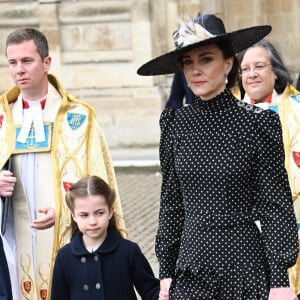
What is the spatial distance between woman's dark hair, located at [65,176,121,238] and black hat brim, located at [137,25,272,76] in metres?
0.69

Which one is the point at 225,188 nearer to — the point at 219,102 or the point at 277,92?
the point at 219,102

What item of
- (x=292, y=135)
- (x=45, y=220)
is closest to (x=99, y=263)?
(x=45, y=220)

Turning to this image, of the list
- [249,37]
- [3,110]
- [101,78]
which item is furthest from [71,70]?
[249,37]

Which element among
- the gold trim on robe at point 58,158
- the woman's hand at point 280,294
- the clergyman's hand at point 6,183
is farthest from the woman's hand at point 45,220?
the woman's hand at point 280,294

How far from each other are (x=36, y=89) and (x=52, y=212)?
606 millimetres

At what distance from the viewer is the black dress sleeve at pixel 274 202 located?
14.4 ft

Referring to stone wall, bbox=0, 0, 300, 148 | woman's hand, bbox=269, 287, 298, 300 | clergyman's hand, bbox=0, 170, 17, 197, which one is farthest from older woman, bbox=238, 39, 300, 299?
stone wall, bbox=0, 0, 300, 148

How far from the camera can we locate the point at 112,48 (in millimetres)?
15031

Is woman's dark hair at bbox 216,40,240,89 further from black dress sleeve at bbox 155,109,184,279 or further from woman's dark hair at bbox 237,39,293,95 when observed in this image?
woman's dark hair at bbox 237,39,293,95

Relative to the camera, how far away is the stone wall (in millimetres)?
14820

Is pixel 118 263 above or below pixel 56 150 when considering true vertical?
below

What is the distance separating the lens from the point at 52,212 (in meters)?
5.78

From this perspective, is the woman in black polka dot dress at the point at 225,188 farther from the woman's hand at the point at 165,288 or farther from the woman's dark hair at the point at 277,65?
the woman's dark hair at the point at 277,65

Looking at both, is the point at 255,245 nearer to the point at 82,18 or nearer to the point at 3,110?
the point at 3,110
